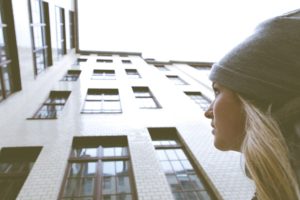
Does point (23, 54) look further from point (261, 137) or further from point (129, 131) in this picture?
point (261, 137)

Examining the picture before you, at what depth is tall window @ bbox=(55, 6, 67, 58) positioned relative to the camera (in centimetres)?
1792

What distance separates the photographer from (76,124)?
9.16 metres

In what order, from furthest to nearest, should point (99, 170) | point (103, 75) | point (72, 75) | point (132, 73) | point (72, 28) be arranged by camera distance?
point (72, 28), point (132, 73), point (72, 75), point (103, 75), point (99, 170)

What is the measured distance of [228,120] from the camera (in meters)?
1.39

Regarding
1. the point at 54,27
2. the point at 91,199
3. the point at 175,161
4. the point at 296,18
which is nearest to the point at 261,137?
the point at 296,18

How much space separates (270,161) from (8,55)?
10552 millimetres

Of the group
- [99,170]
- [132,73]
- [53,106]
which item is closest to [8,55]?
[53,106]

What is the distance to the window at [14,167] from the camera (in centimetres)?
625

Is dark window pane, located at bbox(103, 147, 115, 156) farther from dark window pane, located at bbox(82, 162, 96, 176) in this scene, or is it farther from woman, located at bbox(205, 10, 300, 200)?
woman, located at bbox(205, 10, 300, 200)

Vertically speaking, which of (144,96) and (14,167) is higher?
(144,96)

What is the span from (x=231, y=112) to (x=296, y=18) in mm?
578

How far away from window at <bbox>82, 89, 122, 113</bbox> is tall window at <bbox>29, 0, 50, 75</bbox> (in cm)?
317

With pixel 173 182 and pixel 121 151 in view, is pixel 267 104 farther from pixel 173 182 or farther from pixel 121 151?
pixel 121 151

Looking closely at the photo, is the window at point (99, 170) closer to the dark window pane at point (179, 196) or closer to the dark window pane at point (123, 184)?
the dark window pane at point (123, 184)
